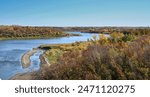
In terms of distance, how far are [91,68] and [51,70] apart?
76 centimetres

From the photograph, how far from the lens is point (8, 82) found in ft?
13.5

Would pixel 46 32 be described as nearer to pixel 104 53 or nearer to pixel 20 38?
pixel 20 38

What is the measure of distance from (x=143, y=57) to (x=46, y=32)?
26090mm

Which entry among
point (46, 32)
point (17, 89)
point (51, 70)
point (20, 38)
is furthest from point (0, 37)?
point (17, 89)

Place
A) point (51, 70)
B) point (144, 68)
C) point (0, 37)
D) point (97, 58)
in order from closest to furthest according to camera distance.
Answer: point (144, 68) < point (97, 58) < point (51, 70) < point (0, 37)

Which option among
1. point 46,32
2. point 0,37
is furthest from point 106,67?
point 46,32

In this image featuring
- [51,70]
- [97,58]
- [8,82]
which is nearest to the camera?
[8,82]

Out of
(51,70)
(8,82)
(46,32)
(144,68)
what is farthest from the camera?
(46,32)

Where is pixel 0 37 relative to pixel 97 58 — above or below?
below

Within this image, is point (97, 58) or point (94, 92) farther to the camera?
point (97, 58)

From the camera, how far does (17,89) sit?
386 centimetres

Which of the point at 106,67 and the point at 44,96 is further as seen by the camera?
the point at 106,67

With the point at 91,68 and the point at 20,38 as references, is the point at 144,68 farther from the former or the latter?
the point at 20,38

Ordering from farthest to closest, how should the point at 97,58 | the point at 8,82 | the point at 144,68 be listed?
the point at 97,58 < the point at 144,68 < the point at 8,82
